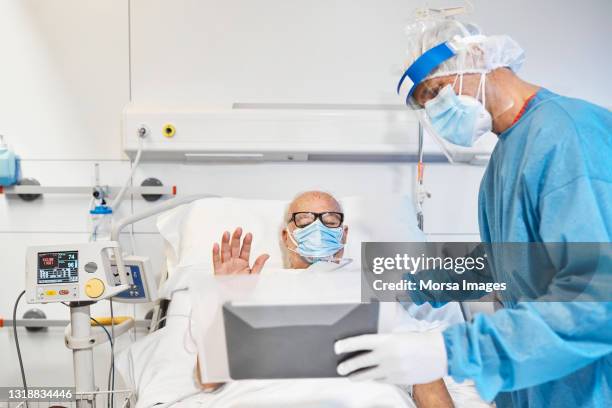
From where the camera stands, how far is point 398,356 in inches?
34.7

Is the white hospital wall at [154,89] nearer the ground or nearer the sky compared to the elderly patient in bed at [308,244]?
nearer the sky

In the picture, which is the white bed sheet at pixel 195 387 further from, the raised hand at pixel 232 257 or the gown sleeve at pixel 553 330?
the gown sleeve at pixel 553 330

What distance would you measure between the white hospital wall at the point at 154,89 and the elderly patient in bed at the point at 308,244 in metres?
0.39

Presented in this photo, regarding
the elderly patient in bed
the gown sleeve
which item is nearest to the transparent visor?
the gown sleeve

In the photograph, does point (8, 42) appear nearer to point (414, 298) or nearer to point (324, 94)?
point (324, 94)

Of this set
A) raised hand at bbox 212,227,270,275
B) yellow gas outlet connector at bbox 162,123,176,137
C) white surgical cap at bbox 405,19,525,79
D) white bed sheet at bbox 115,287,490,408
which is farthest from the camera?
yellow gas outlet connector at bbox 162,123,176,137

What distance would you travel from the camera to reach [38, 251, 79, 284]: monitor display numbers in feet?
4.49

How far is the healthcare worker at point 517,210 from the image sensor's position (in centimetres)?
87

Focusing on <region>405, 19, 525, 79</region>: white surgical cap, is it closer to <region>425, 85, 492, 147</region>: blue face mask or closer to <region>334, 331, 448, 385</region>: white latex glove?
<region>425, 85, 492, 147</region>: blue face mask

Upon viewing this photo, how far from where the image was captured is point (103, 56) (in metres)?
2.26

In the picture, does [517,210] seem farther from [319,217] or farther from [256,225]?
[256,225]

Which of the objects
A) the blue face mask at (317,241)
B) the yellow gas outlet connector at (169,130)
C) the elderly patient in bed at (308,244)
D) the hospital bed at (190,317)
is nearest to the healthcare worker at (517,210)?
the elderly patient in bed at (308,244)

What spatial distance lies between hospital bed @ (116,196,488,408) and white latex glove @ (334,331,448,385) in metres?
0.49

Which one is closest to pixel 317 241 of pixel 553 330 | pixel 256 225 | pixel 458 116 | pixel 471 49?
pixel 256 225
